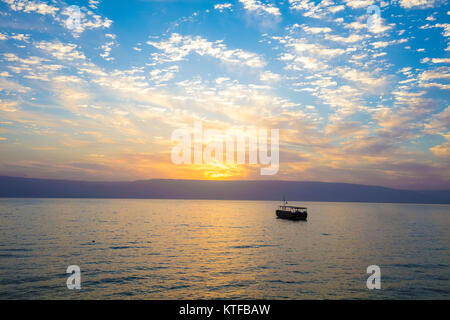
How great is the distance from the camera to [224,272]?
35000 mm

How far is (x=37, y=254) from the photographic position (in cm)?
4284

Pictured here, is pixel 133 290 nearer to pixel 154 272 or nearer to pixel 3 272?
pixel 154 272

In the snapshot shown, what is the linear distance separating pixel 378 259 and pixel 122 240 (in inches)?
1933

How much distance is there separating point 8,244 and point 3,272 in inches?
930

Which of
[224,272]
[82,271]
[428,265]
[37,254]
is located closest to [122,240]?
[37,254]

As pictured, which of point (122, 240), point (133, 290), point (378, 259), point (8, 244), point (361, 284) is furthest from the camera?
point (122, 240)

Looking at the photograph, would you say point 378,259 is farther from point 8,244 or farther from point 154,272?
point 8,244
